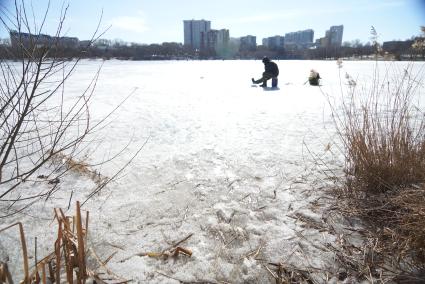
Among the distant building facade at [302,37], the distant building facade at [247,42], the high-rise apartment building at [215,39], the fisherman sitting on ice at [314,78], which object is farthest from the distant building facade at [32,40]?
the distant building facade at [302,37]

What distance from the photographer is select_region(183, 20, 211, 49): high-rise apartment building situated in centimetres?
10381

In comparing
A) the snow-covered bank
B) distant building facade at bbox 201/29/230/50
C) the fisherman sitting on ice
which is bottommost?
the snow-covered bank

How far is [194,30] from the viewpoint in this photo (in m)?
105

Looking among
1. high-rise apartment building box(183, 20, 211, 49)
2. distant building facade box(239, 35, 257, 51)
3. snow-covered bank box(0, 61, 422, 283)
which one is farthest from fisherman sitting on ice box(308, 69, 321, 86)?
high-rise apartment building box(183, 20, 211, 49)

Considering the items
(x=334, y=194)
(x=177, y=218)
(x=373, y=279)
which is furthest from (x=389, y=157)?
(x=177, y=218)

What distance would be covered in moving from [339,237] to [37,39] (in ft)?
7.12

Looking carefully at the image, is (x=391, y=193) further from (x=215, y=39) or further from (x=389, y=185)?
(x=215, y=39)

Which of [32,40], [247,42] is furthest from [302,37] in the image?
[32,40]

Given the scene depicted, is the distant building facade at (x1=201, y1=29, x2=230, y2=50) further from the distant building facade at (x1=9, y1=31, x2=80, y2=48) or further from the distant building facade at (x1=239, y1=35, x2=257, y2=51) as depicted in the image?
the distant building facade at (x1=9, y1=31, x2=80, y2=48)

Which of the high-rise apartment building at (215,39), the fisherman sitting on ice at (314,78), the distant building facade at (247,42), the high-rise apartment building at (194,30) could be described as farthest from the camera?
the high-rise apartment building at (194,30)

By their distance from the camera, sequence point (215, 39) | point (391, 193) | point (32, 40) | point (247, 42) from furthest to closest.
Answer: point (247, 42)
point (215, 39)
point (391, 193)
point (32, 40)

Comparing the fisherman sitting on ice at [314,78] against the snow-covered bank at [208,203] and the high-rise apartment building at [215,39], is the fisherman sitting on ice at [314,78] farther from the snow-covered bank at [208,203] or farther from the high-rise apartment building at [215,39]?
the high-rise apartment building at [215,39]

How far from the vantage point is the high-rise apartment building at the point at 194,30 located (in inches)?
4087

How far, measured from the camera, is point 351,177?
241 cm
